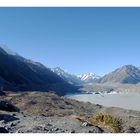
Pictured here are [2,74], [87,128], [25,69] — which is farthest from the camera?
[25,69]

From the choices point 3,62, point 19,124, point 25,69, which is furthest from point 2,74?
point 19,124

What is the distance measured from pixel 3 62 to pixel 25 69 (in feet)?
93.7
